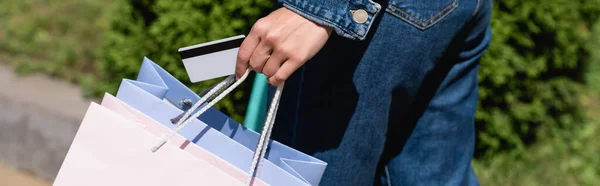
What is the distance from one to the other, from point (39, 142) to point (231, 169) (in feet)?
6.75

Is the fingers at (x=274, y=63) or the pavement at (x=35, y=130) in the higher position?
the fingers at (x=274, y=63)

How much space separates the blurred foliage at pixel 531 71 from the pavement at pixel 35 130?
69.5 inches

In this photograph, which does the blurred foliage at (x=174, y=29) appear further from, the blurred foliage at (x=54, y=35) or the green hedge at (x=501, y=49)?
the blurred foliage at (x=54, y=35)

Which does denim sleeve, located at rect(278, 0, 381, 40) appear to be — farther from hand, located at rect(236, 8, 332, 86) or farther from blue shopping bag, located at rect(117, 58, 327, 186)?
blue shopping bag, located at rect(117, 58, 327, 186)

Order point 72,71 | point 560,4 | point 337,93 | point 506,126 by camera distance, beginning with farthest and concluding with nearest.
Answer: point 72,71, point 506,126, point 560,4, point 337,93

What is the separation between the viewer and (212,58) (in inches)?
52.9

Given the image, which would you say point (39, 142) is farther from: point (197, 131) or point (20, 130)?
point (197, 131)

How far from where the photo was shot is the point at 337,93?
146cm

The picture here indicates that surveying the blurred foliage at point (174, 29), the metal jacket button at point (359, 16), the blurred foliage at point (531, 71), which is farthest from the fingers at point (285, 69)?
the blurred foliage at point (531, 71)

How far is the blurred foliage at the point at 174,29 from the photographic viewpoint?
105 inches

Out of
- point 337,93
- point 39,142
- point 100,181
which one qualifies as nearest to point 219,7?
point 39,142

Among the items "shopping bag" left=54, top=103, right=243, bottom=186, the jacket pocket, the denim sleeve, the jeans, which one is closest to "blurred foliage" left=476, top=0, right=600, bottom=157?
the jeans

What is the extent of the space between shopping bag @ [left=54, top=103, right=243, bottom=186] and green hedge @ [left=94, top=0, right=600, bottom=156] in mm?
1333

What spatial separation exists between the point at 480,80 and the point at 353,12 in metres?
1.83
